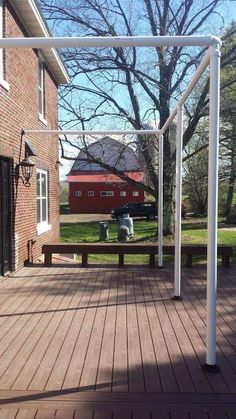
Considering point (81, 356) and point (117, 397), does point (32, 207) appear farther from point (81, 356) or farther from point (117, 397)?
point (117, 397)

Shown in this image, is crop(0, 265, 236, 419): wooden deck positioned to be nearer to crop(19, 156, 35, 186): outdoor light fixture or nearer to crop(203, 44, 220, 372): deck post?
crop(203, 44, 220, 372): deck post

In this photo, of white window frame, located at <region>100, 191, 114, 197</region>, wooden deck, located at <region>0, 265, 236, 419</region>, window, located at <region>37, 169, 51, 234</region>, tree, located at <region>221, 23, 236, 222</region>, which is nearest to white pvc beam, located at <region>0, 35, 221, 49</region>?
wooden deck, located at <region>0, 265, 236, 419</region>

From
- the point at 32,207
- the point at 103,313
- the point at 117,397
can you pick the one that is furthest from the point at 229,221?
the point at 117,397

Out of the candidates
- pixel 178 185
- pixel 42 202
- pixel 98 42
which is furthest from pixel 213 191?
pixel 42 202

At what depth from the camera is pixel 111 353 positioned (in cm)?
493

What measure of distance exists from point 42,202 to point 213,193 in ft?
30.3

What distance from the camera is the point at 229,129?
2255 cm

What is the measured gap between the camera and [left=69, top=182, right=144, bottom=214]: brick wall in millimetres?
46000

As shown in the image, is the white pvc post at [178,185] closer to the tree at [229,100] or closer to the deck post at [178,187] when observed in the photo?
the deck post at [178,187]

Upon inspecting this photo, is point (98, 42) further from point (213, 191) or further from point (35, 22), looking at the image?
point (35, 22)

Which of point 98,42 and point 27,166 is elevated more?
point 98,42

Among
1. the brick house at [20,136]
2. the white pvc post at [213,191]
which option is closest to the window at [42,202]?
the brick house at [20,136]

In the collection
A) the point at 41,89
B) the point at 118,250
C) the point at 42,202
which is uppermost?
the point at 41,89

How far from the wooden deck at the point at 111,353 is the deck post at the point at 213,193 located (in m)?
0.26
